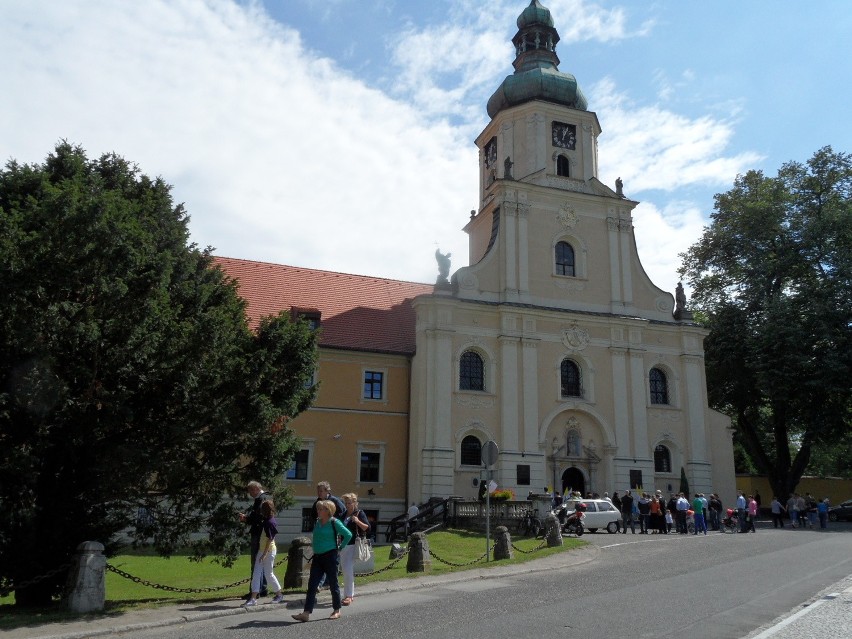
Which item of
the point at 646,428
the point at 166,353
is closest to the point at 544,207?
the point at 646,428

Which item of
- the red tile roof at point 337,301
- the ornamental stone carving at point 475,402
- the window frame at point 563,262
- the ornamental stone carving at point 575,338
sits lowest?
the ornamental stone carving at point 475,402

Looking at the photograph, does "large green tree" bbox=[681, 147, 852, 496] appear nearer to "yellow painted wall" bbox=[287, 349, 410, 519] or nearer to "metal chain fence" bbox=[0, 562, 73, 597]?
"yellow painted wall" bbox=[287, 349, 410, 519]

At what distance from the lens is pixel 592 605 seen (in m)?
10.7

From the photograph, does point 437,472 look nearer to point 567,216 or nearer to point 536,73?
point 567,216

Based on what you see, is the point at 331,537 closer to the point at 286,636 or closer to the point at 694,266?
the point at 286,636

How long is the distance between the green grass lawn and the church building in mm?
6754

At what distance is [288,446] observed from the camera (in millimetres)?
14672

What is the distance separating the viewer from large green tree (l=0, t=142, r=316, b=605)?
36.7 ft

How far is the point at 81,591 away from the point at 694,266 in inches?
1498

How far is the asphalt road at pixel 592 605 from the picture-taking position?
29.6 feet

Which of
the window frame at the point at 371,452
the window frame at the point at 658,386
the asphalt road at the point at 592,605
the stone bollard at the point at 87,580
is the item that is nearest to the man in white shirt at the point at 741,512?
the window frame at the point at 658,386

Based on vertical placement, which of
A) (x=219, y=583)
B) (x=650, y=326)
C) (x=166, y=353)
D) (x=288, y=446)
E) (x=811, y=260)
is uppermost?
(x=811, y=260)

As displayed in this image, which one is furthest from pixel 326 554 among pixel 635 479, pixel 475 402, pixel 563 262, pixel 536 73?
pixel 536 73

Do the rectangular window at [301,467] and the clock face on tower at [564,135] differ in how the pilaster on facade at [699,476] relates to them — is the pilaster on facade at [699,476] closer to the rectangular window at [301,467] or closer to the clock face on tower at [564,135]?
the clock face on tower at [564,135]
